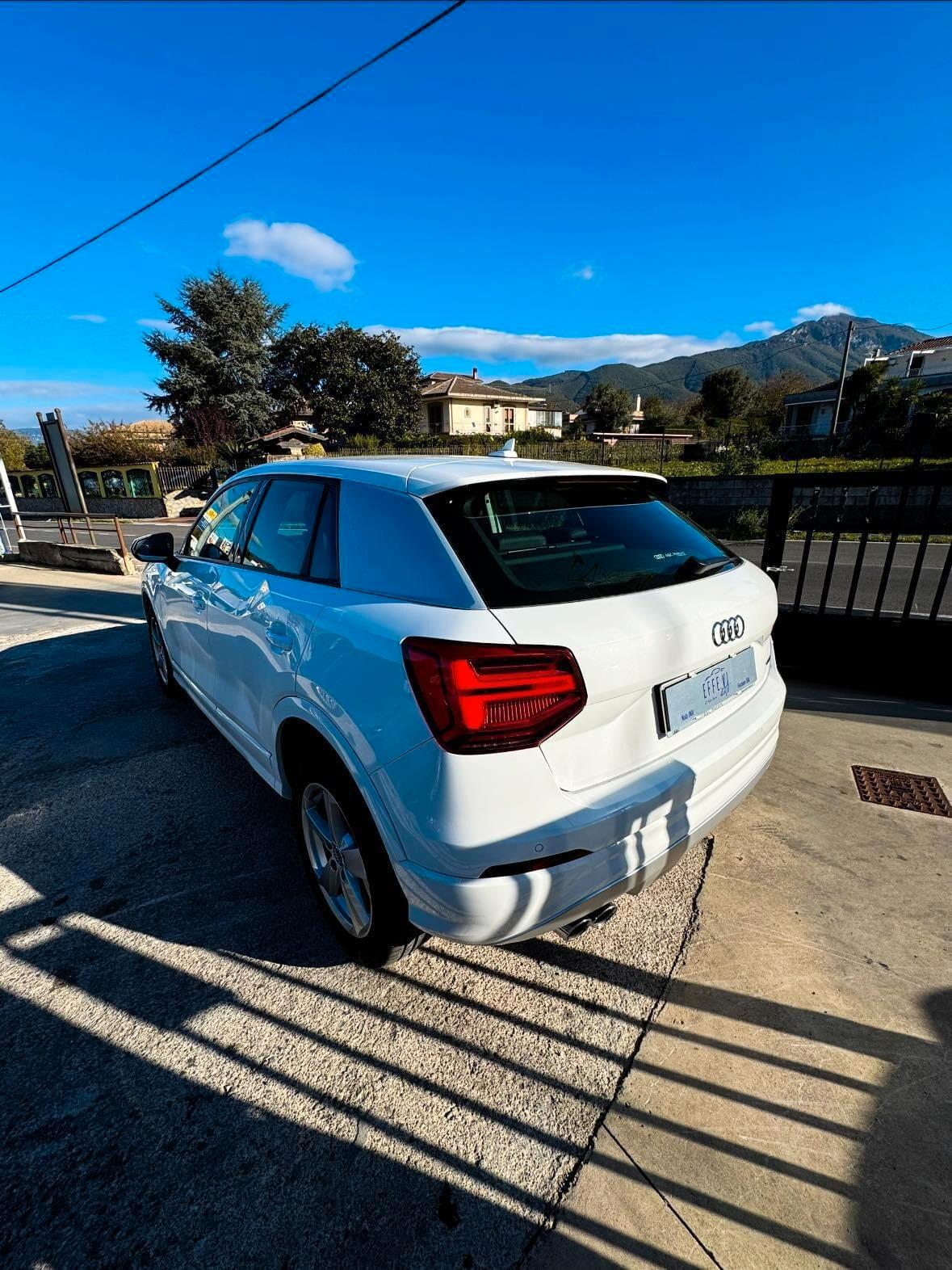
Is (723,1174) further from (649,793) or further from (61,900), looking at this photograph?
(61,900)

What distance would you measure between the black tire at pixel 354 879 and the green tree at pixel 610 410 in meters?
61.9

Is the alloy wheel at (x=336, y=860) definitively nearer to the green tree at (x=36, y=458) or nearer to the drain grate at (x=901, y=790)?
the drain grate at (x=901, y=790)

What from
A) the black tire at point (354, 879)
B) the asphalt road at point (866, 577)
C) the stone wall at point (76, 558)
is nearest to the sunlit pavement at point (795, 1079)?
the black tire at point (354, 879)

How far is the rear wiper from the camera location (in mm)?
1899

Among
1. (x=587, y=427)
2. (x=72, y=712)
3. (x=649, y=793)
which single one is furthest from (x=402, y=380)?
(x=649, y=793)

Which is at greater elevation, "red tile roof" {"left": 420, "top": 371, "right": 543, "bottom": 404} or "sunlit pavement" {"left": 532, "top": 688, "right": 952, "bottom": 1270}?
"red tile roof" {"left": 420, "top": 371, "right": 543, "bottom": 404}

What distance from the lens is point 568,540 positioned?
1.93m

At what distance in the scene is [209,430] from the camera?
3647 centimetres

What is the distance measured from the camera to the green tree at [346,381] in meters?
40.8

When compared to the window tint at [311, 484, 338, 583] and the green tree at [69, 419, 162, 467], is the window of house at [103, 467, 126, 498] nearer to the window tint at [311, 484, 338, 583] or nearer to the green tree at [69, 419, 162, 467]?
the green tree at [69, 419, 162, 467]

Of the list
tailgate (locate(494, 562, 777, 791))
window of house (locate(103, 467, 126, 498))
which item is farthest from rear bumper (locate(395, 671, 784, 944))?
window of house (locate(103, 467, 126, 498))

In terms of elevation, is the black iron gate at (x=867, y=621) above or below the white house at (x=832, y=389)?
below

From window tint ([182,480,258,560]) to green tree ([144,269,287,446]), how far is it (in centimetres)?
3668

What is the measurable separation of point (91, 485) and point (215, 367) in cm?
1204
